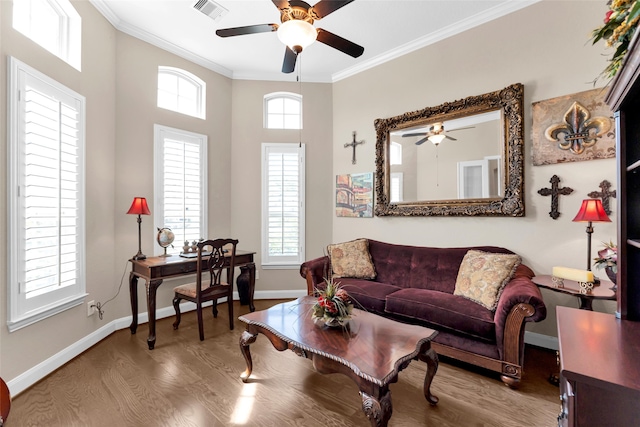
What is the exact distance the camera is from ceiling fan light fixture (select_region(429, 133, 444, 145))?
3510 mm

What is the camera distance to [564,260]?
2.73 m

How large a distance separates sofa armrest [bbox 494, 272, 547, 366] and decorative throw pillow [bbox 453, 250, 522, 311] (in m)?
0.21

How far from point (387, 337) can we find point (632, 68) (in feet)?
5.72

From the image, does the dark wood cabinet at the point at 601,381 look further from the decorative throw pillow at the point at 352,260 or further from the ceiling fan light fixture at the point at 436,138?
the ceiling fan light fixture at the point at 436,138

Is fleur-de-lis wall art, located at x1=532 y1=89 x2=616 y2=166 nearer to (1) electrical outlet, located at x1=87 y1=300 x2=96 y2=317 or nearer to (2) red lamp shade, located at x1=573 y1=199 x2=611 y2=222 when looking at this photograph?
(2) red lamp shade, located at x1=573 y1=199 x2=611 y2=222

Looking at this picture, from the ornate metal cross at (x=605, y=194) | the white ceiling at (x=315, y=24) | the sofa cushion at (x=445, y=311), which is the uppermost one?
the white ceiling at (x=315, y=24)

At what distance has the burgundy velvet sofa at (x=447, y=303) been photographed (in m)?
2.20

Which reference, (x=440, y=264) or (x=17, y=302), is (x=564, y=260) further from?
(x=17, y=302)

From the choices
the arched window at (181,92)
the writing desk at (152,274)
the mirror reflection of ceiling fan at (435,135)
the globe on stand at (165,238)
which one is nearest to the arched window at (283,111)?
the arched window at (181,92)

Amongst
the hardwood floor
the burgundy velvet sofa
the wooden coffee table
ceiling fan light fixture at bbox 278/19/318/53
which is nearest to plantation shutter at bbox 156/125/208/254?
the hardwood floor

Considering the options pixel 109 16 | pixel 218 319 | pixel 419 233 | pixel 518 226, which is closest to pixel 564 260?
pixel 518 226

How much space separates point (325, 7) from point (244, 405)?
2.81 metres

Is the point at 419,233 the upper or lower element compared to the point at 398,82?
lower

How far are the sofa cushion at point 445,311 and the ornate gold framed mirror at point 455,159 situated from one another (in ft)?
3.57
